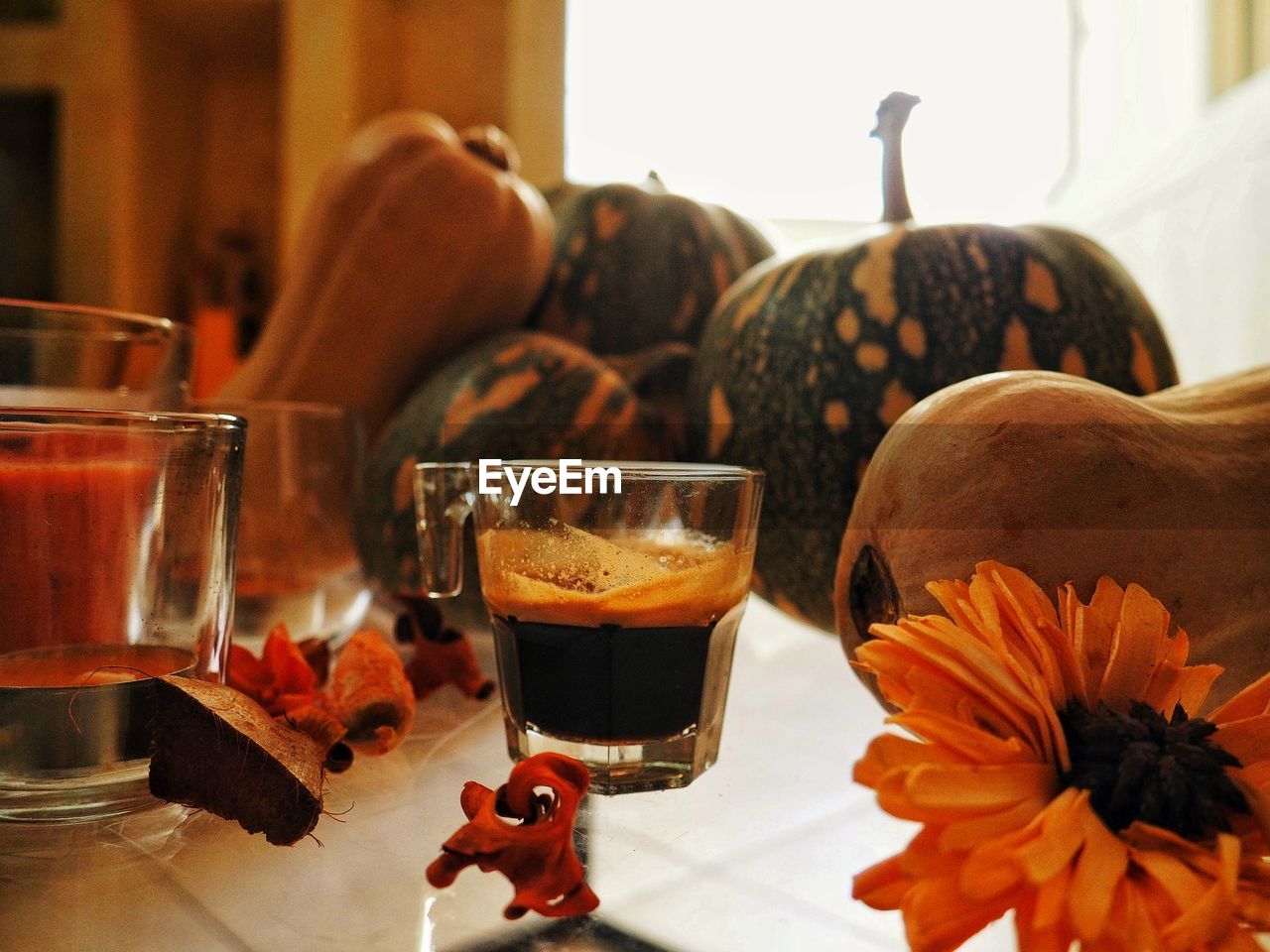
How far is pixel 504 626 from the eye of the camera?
0.43 meters

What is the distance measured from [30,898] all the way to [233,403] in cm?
43

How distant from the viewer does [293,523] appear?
0.73 meters

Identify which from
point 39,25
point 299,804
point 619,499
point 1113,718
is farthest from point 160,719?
point 39,25

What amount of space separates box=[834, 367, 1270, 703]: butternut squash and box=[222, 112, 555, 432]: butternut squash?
1.71 feet

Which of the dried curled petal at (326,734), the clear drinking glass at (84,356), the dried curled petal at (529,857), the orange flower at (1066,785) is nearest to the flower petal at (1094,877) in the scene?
the orange flower at (1066,785)

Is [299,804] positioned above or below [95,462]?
below

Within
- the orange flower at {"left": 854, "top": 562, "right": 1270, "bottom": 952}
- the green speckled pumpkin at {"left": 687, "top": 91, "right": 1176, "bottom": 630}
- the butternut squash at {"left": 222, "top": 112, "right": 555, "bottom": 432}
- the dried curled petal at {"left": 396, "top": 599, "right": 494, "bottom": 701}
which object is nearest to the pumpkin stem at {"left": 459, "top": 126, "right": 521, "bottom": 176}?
the butternut squash at {"left": 222, "top": 112, "right": 555, "bottom": 432}

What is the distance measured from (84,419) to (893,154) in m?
0.50

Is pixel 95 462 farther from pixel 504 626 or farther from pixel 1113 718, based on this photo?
pixel 1113 718

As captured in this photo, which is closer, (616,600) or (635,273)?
(616,600)

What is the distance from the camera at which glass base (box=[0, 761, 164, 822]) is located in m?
0.36

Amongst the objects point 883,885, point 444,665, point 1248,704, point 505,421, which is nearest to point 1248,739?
point 1248,704

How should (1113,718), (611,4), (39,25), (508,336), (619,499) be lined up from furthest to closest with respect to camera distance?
(39,25), (508,336), (611,4), (619,499), (1113,718)

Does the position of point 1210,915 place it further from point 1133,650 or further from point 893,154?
point 893,154
